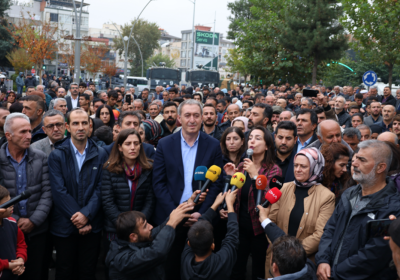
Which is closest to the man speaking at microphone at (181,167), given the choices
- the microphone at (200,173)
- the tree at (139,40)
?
the microphone at (200,173)

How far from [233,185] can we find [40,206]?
216cm

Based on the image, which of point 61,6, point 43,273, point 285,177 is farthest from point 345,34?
point 61,6

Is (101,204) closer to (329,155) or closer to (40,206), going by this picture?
(40,206)

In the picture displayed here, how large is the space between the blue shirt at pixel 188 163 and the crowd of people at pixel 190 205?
1 centimetres

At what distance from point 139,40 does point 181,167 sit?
212 ft

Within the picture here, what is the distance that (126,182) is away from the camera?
4.47m

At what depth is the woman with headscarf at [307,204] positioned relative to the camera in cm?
390

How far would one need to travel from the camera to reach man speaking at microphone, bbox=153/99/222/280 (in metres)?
4.48

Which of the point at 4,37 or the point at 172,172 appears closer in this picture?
the point at 172,172

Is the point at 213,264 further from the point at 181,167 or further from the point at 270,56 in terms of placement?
the point at 270,56

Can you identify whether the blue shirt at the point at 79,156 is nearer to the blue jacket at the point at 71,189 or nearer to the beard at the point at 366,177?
the blue jacket at the point at 71,189

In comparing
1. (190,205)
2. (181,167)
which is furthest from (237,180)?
(181,167)

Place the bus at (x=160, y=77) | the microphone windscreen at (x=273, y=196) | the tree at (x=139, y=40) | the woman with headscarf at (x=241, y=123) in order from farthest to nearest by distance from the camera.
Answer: the tree at (x=139, y=40) < the bus at (x=160, y=77) < the woman with headscarf at (x=241, y=123) < the microphone windscreen at (x=273, y=196)

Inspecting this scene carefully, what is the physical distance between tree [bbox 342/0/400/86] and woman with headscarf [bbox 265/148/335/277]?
12.6 m
